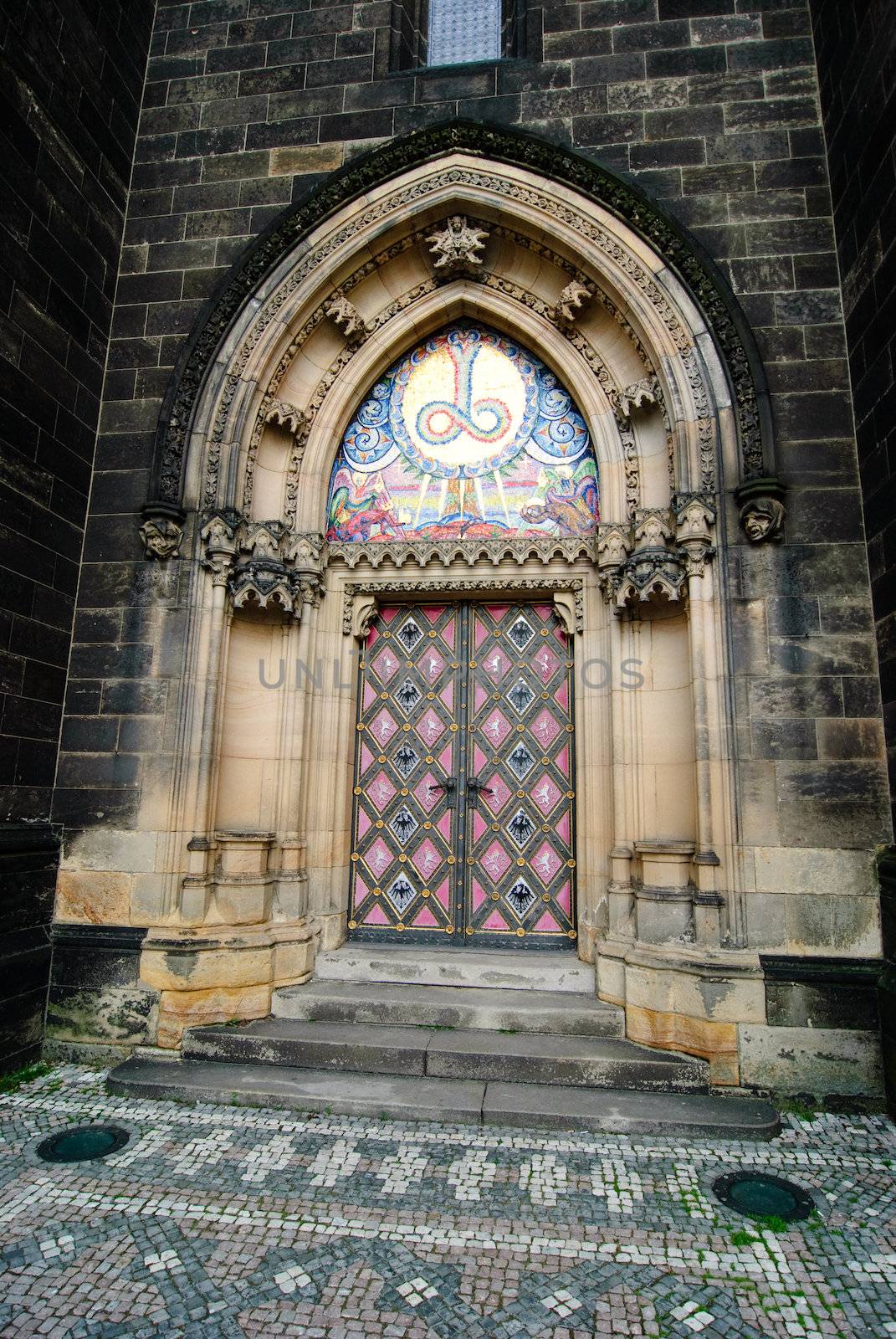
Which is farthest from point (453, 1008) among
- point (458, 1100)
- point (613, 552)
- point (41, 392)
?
point (41, 392)

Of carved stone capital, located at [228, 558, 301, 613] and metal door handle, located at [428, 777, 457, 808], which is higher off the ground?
carved stone capital, located at [228, 558, 301, 613]

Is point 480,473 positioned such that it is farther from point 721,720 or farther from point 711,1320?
point 711,1320

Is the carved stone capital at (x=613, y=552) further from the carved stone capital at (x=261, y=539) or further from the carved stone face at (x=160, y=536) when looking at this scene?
the carved stone face at (x=160, y=536)

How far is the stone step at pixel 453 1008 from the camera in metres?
5.01

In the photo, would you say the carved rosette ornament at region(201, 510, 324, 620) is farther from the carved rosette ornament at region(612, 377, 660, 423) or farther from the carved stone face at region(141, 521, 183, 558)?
the carved rosette ornament at region(612, 377, 660, 423)

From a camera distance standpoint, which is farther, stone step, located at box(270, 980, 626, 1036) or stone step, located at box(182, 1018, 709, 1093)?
stone step, located at box(270, 980, 626, 1036)

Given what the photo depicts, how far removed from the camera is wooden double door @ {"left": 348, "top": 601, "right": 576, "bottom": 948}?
235 inches

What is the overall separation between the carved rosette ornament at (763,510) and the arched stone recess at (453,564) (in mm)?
30

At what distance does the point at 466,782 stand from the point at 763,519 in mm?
2891

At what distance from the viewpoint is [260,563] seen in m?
5.78

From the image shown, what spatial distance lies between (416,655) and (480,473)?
161cm

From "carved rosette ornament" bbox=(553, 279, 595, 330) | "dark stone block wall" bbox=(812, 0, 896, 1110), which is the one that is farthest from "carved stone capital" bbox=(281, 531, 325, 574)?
"dark stone block wall" bbox=(812, 0, 896, 1110)

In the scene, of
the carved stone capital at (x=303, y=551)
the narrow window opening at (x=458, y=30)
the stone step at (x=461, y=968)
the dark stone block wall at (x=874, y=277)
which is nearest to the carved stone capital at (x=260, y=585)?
the carved stone capital at (x=303, y=551)

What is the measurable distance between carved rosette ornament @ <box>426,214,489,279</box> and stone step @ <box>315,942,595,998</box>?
18.1ft
